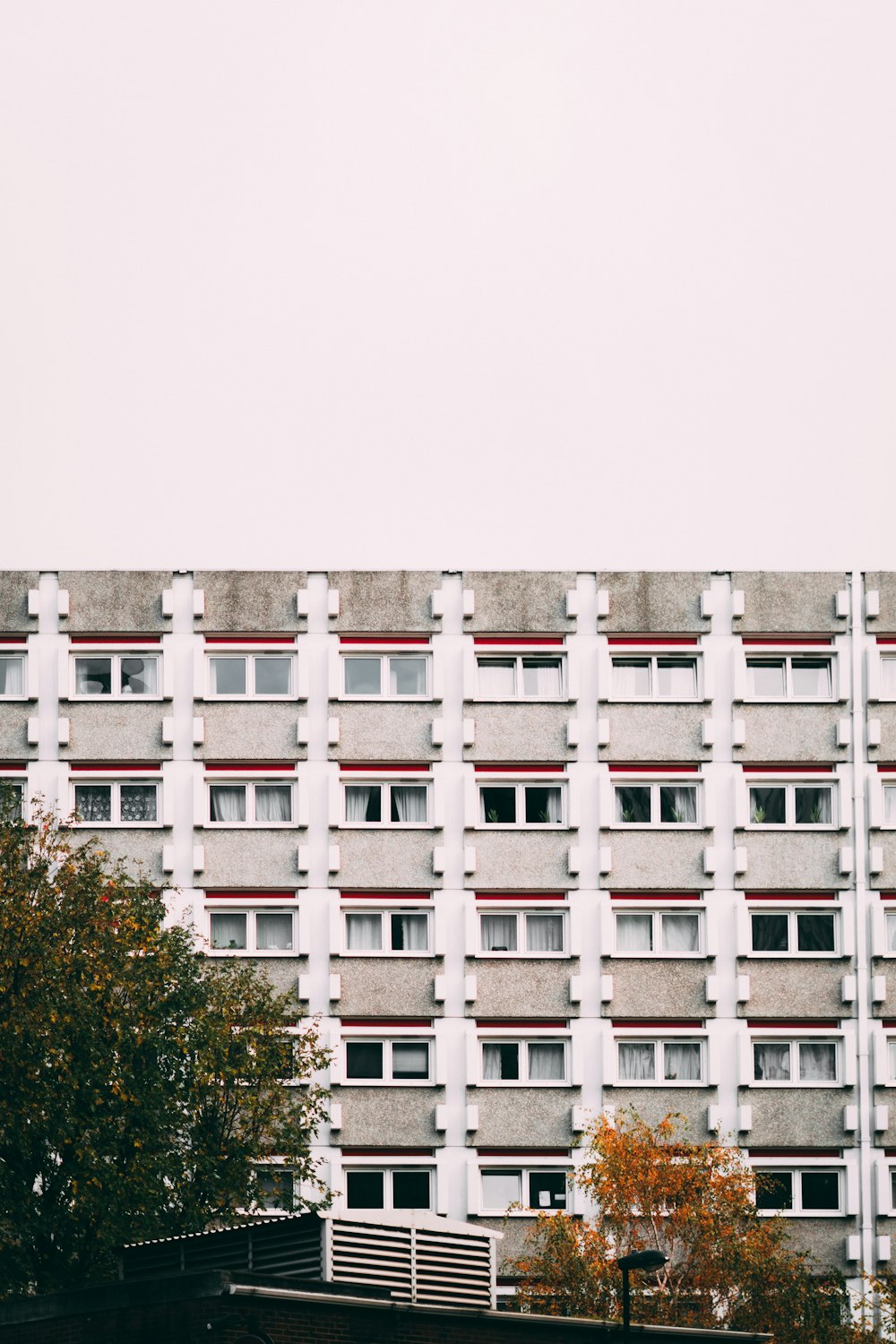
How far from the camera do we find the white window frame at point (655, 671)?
214ft

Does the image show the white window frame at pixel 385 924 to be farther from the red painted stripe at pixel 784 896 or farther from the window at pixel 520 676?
the red painted stripe at pixel 784 896

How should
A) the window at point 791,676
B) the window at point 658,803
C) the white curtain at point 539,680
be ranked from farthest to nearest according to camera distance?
the window at point 791,676 → the white curtain at point 539,680 → the window at point 658,803

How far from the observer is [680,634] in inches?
2589

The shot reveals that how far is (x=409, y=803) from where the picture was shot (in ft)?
213

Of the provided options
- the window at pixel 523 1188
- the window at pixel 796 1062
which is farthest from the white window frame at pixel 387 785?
the window at pixel 796 1062

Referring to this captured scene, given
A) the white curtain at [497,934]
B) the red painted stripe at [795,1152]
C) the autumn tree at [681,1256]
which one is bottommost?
the autumn tree at [681,1256]

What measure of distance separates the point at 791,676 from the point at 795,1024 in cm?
969

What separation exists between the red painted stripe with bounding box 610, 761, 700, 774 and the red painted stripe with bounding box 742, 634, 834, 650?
3968 millimetres

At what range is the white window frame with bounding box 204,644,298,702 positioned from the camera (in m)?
64.9

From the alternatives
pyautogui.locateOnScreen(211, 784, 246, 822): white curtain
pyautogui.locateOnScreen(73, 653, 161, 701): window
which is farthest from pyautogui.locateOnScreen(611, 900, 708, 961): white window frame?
pyautogui.locateOnScreen(73, 653, 161, 701): window

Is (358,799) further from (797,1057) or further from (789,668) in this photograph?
(797,1057)

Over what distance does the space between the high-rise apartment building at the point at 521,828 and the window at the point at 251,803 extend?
93 millimetres

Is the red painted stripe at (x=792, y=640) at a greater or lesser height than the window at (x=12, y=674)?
greater

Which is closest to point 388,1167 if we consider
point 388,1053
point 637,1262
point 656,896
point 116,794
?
point 388,1053
